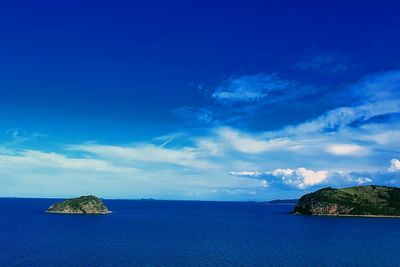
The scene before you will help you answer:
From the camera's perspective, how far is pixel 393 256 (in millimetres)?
137625

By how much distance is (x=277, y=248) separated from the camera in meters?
150

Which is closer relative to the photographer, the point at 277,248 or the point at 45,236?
the point at 277,248

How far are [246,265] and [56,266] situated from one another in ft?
170

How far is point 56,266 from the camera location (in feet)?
365

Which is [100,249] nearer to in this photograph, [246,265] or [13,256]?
[13,256]

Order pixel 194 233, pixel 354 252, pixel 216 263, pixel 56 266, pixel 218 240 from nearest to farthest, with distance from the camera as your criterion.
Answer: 1. pixel 56 266
2. pixel 216 263
3. pixel 354 252
4. pixel 218 240
5. pixel 194 233

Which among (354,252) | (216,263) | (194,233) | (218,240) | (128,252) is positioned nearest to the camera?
(216,263)

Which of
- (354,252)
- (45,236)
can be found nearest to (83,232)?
(45,236)

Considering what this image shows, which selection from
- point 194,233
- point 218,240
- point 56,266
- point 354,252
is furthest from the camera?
point 194,233

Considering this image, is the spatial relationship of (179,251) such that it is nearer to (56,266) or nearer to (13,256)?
(56,266)

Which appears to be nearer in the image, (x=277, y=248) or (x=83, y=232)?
(x=277, y=248)

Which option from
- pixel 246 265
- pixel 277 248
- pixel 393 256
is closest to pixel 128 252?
pixel 246 265

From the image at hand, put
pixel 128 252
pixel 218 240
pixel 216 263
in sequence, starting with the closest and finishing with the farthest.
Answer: pixel 216 263
pixel 128 252
pixel 218 240

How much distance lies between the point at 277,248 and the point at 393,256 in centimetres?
3837
